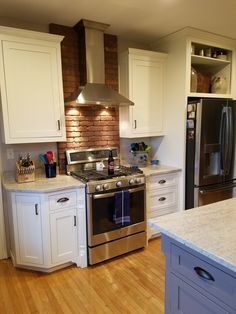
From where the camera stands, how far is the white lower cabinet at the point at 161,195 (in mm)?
2975

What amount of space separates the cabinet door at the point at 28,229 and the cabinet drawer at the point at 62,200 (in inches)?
4.8

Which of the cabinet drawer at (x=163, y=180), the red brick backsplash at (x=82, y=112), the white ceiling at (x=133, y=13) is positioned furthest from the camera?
the cabinet drawer at (x=163, y=180)

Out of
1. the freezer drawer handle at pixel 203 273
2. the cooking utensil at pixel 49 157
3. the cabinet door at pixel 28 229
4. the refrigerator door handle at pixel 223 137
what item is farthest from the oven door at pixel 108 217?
the freezer drawer handle at pixel 203 273

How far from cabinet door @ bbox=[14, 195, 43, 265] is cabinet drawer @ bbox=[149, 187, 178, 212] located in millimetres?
1355

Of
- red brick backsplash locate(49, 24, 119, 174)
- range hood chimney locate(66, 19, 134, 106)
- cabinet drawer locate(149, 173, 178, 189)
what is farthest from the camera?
cabinet drawer locate(149, 173, 178, 189)

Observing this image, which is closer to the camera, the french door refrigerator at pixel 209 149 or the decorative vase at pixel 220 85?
the french door refrigerator at pixel 209 149

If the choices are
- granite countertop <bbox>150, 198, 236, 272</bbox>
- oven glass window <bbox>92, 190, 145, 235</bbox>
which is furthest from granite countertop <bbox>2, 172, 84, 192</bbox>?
granite countertop <bbox>150, 198, 236, 272</bbox>

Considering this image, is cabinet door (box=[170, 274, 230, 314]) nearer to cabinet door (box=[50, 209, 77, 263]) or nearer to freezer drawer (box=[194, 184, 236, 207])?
cabinet door (box=[50, 209, 77, 263])

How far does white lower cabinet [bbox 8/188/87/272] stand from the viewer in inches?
91.6

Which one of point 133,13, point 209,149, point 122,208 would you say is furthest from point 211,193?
point 133,13

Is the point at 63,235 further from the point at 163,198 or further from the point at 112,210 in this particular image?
the point at 163,198

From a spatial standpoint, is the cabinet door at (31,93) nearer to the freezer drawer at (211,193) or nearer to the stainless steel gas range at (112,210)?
the stainless steel gas range at (112,210)

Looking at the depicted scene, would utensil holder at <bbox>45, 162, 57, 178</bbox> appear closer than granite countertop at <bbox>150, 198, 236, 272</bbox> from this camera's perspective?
No

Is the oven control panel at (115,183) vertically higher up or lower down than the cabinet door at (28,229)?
higher up
